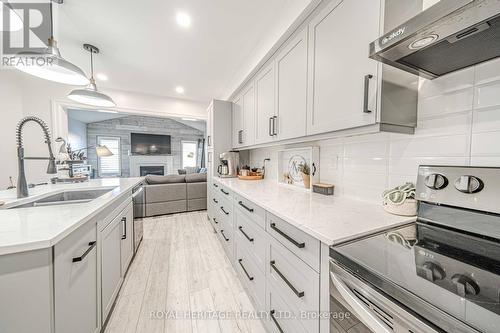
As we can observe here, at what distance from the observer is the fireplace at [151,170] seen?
7245mm

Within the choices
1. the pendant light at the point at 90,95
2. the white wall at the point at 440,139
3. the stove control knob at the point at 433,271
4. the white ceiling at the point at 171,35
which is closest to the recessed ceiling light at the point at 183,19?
the white ceiling at the point at 171,35

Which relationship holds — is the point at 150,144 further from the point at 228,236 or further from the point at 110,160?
the point at 228,236

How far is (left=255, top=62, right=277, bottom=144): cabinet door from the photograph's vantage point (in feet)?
5.81

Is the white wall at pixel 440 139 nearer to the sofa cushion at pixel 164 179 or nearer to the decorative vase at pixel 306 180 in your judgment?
the decorative vase at pixel 306 180

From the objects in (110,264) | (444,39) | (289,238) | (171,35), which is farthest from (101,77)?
(444,39)

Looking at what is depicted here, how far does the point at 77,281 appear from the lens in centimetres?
89

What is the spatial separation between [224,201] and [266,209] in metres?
1.17

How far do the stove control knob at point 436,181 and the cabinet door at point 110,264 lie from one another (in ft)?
6.16

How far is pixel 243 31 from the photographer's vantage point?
1848mm

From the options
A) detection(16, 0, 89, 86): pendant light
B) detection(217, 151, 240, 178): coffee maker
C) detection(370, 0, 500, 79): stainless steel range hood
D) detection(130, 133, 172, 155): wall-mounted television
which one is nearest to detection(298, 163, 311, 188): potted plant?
detection(370, 0, 500, 79): stainless steel range hood

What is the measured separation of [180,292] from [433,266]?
1.76 metres

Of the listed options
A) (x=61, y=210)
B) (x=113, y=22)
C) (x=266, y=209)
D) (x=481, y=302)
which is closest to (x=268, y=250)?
(x=266, y=209)

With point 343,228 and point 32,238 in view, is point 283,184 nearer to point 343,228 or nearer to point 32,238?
point 343,228

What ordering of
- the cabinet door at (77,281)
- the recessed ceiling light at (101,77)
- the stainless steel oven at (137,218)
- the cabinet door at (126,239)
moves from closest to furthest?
the cabinet door at (77,281)
the cabinet door at (126,239)
the stainless steel oven at (137,218)
the recessed ceiling light at (101,77)
